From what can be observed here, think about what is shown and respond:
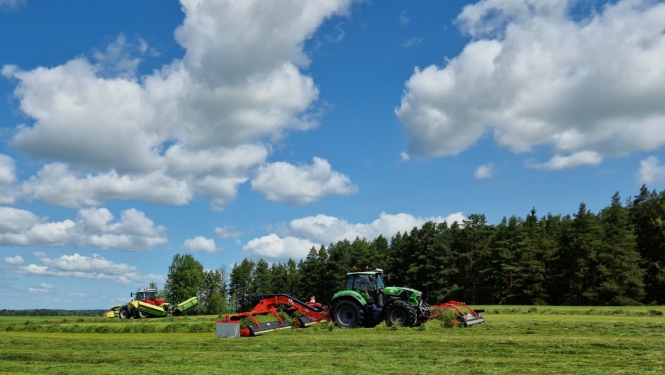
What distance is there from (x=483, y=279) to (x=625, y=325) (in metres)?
43.5

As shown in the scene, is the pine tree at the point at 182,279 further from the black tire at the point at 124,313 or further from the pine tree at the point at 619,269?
the pine tree at the point at 619,269

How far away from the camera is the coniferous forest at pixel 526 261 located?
49031mm

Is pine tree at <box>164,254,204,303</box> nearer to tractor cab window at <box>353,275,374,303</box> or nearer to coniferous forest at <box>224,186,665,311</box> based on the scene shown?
coniferous forest at <box>224,186,665,311</box>

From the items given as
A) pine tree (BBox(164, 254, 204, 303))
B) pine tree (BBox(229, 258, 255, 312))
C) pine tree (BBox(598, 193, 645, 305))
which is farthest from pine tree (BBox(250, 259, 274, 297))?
pine tree (BBox(598, 193, 645, 305))

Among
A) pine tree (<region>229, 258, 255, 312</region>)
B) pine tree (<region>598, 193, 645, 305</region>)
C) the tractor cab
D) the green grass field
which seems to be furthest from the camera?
pine tree (<region>229, 258, 255, 312</region>)

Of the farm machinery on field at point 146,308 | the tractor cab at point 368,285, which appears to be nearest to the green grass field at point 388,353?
the tractor cab at point 368,285

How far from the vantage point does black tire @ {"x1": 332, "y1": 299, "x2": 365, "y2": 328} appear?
18.4m

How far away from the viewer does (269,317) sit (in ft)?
60.0

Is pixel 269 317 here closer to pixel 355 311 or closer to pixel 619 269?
pixel 355 311

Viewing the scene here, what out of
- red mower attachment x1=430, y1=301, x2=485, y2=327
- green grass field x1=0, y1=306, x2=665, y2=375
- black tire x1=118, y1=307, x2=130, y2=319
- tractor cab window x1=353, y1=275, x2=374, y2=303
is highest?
tractor cab window x1=353, y1=275, x2=374, y2=303

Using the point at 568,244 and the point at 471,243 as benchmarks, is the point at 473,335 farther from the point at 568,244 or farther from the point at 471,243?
the point at 471,243

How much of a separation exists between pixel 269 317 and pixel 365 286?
144 inches

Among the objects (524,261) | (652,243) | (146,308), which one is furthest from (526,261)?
(146,308)

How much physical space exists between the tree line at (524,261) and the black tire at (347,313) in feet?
121
